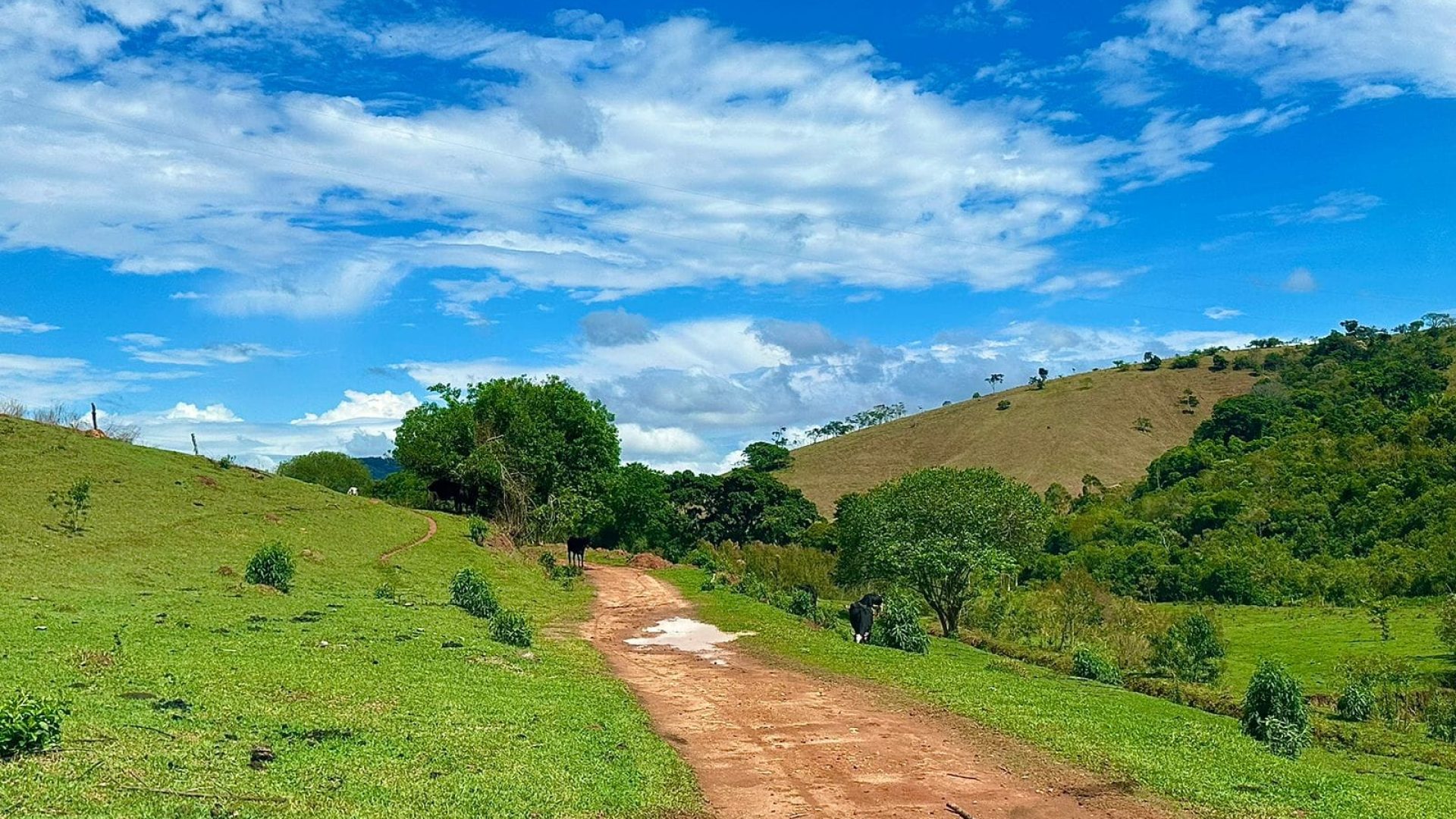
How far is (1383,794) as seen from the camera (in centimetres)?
1548

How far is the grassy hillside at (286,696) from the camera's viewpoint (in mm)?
11883

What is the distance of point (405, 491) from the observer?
84.6 m

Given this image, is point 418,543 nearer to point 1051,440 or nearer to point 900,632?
point 900,632

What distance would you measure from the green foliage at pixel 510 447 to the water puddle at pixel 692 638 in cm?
3394

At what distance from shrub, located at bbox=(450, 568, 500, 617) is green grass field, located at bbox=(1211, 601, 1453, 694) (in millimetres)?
31159

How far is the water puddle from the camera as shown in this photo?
3003 cm

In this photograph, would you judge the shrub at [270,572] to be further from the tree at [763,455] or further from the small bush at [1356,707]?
the tree at [763,455]

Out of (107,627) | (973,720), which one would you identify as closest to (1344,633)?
(973,720)

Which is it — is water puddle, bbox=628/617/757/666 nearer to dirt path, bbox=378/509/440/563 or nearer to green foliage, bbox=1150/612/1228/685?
dirt path, bbox=378/509/440/563

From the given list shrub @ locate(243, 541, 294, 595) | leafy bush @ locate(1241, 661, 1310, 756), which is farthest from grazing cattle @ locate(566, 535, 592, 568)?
leafy bush @ locate(1241, 661, 1310, 756)

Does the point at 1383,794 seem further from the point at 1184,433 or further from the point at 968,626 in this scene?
the point at 1184,433

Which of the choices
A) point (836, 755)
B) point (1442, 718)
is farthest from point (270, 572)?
point (1442, 718)

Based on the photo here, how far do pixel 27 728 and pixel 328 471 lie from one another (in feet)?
304

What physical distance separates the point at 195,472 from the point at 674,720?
143 ft
